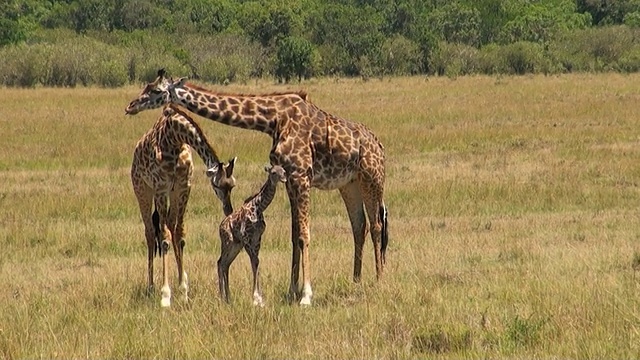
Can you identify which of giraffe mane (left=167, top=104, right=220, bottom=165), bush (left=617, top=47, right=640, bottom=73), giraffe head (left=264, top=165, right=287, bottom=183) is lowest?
bush (left=617, top=47, right=640, bottom=73)

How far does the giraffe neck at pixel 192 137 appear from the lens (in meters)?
9.82

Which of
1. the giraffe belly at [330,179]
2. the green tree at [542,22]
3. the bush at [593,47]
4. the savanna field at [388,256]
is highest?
the giraffe belly at [330,179]

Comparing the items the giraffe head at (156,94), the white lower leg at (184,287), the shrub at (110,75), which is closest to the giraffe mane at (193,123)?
the giraffe head at (156,94)

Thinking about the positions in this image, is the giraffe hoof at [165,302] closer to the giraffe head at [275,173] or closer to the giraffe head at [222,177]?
the giraffe head at [222,177]

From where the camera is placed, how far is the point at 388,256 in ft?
40.8

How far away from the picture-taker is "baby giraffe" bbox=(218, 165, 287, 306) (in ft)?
30.2

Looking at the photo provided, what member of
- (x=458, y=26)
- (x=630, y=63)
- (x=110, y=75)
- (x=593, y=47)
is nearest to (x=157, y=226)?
(x=110, y=75)

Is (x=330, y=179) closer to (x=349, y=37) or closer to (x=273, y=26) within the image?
(x=349, y=37)

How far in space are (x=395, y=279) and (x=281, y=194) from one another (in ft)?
25.0

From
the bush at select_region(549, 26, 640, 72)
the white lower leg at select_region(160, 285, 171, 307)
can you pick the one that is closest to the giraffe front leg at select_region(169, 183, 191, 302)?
the white lower leg at select_region(160, 285, 171, 307)

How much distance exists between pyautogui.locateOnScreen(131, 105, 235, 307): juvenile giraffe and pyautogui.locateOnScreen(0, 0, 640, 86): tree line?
157 ft

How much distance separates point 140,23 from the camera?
98.9 meters

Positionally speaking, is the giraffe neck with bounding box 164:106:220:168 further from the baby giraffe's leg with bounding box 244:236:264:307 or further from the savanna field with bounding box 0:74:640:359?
the savanna field with bounding box 0:74:640:359

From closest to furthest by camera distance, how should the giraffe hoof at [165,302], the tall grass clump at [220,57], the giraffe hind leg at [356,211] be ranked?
the giraffe hoof at [165,302], the giraffe hind leg at [356,211], the tall grass clump at [220,57]
